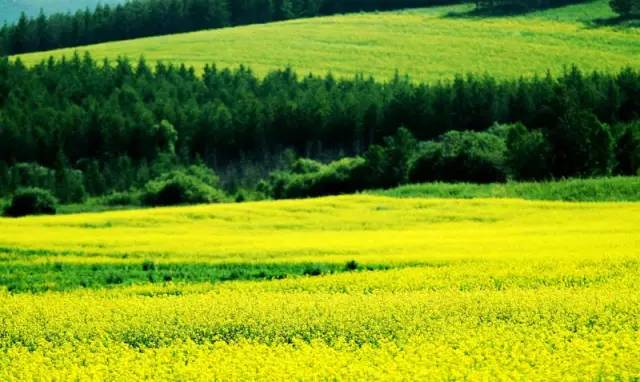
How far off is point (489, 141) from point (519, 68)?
107ft

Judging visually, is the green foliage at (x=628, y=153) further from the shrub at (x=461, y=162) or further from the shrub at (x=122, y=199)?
the shrub at (x=122, y=199)

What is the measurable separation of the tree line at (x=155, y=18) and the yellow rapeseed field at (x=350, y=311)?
103 metres

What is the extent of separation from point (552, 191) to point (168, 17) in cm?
10133

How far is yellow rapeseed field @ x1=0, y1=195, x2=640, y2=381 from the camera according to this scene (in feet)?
50.8

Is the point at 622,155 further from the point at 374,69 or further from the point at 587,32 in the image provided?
the point at 587,32

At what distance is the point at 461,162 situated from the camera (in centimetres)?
6012

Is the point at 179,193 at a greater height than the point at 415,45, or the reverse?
the point at 415,45

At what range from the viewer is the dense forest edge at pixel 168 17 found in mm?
129875

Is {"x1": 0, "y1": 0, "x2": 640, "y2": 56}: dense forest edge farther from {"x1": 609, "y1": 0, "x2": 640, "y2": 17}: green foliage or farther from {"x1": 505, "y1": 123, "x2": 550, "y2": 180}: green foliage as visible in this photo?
{"x1": 505, "y1": 123, "x2": 550, "y2": 180}: green foliage

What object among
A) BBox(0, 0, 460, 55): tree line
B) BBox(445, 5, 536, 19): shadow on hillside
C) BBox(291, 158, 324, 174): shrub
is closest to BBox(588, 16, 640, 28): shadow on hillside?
BBox(445, 5, 536, 19): shadow on hillside

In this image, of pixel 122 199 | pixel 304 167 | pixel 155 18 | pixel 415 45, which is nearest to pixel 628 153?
pixel 304 167

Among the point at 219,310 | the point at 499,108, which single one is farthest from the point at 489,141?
the point at 219,310

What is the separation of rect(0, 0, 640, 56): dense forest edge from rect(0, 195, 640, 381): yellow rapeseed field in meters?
99.4

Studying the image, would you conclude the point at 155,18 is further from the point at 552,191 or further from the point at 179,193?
the point at 552,191
